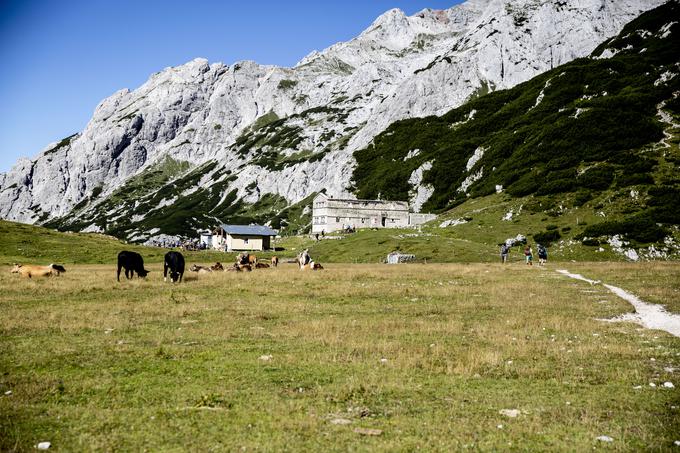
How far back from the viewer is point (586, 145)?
117000mm

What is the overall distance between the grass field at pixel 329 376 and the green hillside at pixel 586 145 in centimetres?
6811

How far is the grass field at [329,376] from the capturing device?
943cm

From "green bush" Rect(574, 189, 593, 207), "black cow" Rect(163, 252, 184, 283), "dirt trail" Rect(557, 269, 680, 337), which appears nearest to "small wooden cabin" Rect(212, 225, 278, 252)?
"green bush" Rect(574, 189, 593, 207)

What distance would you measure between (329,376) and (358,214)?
14639 centimetres

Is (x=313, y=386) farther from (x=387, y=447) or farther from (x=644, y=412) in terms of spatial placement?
(x=644, y=412)

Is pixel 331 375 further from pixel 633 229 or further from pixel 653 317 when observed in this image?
pixel 633 229

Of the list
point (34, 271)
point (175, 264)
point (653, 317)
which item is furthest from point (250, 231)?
point (653, 317)

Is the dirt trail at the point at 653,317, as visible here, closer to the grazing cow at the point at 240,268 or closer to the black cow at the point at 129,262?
the grazing cow at the point at 240,268

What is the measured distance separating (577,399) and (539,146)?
424ft

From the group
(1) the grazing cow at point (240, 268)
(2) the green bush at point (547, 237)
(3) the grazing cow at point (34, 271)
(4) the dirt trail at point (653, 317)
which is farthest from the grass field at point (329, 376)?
(2) the green bush at point (547, 237)

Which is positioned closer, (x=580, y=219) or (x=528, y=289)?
(x=528, y=289)

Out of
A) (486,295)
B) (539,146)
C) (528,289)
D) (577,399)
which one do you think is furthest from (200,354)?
(539,146)

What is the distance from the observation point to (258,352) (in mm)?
16250

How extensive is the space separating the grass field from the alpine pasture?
6 centimetres
